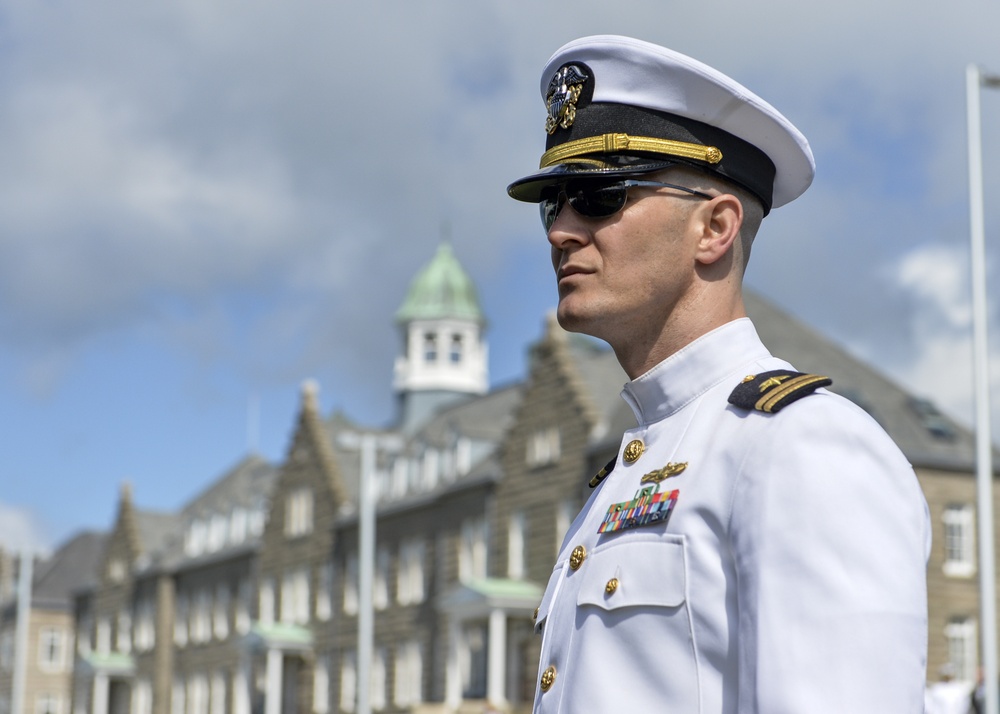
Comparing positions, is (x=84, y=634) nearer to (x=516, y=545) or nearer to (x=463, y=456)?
(x=463, y=456)

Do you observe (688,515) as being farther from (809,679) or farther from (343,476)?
(343,476)

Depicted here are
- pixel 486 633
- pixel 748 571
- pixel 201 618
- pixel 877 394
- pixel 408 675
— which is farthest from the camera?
pixel 201 618

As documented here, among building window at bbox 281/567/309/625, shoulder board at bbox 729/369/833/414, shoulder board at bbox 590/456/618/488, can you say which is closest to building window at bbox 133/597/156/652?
building window at bbox 281/567/309/625

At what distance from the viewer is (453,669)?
50.2m

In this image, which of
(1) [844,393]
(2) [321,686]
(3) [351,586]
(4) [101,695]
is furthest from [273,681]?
(1) [844,393]

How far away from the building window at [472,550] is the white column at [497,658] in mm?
2263

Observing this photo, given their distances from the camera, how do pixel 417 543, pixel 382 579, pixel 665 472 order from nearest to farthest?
pixel 665 472 < pixel 417 543 < pixel 382 579

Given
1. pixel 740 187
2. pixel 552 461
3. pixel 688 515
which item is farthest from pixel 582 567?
pixel 552 461

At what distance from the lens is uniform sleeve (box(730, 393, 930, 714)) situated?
7.84ft

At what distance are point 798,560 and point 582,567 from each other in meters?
0.58

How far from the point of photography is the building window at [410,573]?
5372cm

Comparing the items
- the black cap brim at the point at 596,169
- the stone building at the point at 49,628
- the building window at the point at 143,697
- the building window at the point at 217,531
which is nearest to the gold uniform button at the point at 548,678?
the black cap brim at the point at 596,169

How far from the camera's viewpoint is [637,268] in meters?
2.94

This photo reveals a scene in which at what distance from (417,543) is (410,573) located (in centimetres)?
96
